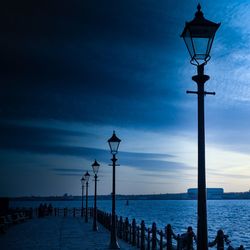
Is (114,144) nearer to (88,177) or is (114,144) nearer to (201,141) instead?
(201,141)

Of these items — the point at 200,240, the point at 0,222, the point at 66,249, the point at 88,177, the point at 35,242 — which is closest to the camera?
the point at 200,240

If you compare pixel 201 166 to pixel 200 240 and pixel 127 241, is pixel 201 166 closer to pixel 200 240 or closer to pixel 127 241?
pixel 200 240

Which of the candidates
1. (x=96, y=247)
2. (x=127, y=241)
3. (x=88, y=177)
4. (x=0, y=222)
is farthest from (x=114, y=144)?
(x=88, y=177)

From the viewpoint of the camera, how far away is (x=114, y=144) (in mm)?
16453

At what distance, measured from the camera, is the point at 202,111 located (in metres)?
6.19

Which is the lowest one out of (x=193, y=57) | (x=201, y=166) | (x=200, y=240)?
(x=200, y=240)

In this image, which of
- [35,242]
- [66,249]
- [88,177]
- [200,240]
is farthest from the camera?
[88,177]

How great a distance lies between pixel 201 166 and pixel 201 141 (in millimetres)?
410

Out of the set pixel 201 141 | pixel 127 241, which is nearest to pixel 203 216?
pixel 201 141

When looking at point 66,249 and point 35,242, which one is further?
point 35,242

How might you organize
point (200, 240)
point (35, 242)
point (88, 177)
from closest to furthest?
point (200, 240) → point (35, 242) → point (88, 177)

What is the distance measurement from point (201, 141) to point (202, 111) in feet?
1.60

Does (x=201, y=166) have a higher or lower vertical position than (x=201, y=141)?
lower

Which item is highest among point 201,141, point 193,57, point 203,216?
point 193,57
